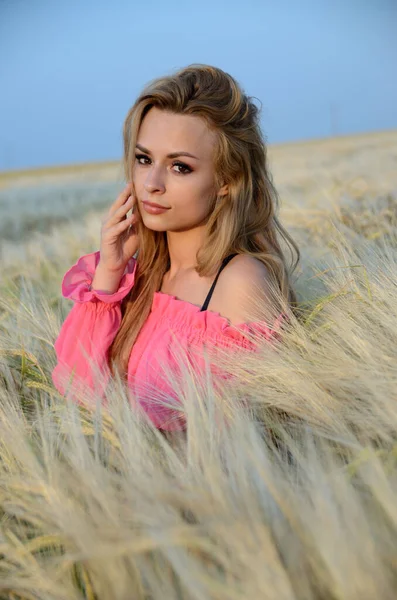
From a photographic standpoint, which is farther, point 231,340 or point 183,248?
point 183,248

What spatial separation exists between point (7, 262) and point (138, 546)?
3694mm

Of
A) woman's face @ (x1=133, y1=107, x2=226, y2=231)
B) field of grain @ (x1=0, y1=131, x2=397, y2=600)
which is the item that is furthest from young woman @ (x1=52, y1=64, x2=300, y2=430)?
field of grain @ (x1=0, y1=131, x2=397, y2=600)

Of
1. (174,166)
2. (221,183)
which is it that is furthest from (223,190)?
(174,166)

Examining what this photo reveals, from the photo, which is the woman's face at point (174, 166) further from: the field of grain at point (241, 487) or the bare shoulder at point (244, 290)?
the field of grain at point (241, 487)

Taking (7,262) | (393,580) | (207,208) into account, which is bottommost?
(7,262)

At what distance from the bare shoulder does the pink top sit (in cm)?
4

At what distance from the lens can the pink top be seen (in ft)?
6.91

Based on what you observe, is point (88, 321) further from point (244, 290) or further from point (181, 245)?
point (244, 290)

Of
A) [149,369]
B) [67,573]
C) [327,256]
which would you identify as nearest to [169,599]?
[67,573]

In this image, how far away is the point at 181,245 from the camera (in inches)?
94.4

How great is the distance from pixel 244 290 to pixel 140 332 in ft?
1.49

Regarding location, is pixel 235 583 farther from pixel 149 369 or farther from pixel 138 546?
pixel 149 369

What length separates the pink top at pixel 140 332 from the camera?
6.91 feet

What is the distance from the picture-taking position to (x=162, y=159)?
2168 mm
